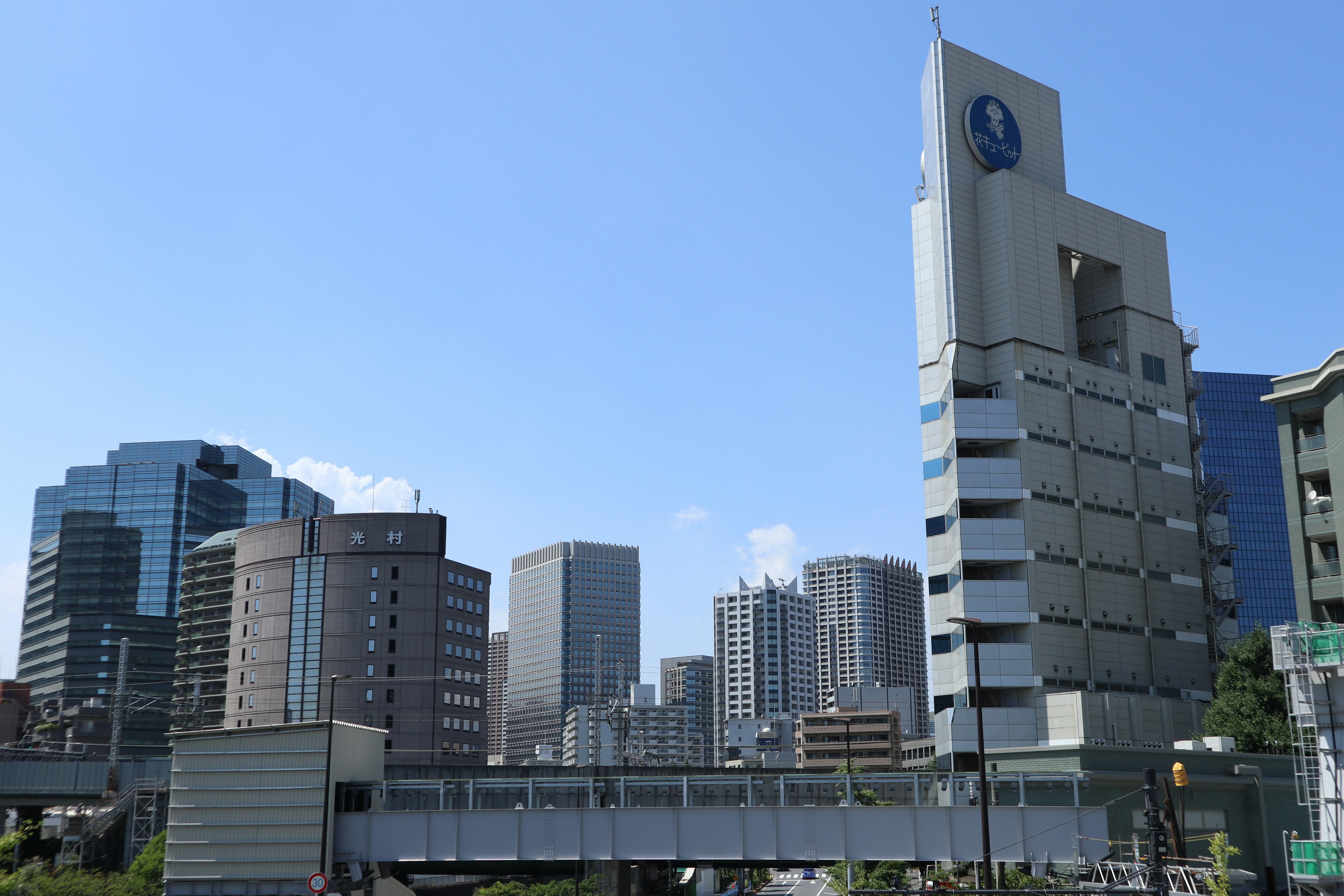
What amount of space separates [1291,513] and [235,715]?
447ft

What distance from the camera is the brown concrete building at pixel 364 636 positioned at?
15488 centimetres

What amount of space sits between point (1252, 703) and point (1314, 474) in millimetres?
20126

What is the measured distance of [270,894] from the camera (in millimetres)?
53656

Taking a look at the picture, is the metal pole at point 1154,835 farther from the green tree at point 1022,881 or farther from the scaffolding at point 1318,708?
the scaffolding at point 1318,708

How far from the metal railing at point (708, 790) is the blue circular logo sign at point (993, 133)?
51.5 metres

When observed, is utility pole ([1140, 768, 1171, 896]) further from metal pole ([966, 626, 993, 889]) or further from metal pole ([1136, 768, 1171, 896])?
metal pole ([966, 626, 993, 889])

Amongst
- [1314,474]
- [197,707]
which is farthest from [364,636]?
[1314,474]

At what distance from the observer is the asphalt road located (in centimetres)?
13438

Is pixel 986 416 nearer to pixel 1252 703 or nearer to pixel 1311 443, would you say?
pixel 1311 443

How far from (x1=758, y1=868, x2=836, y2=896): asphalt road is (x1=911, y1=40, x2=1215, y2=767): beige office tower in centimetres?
4584

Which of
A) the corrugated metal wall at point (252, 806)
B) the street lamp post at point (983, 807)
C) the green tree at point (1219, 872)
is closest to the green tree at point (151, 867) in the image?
the corrugated metal wall at point (252, 806)

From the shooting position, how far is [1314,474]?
67000 mm

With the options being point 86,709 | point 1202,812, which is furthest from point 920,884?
point 86,709

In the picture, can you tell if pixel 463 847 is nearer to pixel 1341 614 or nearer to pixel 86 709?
pixel 1341 614
